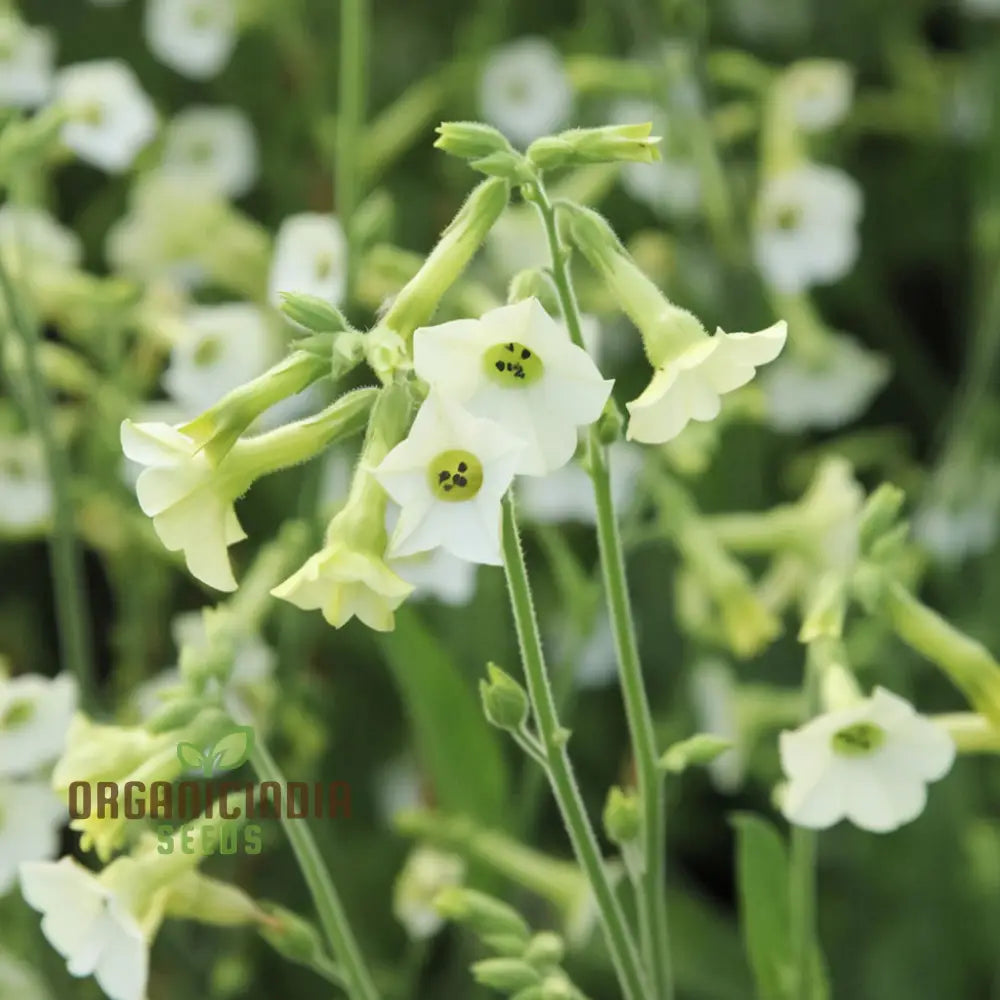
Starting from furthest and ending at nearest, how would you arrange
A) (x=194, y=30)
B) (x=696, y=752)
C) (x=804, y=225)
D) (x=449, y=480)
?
(x=194, y=30)
(x=804, y=225)
(x=696, y=752)
(x=449, y=480)

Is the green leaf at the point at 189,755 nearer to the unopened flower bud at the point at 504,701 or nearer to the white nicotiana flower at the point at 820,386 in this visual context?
the unopened flower bud at the point at 504,701

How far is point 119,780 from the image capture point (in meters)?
0.71

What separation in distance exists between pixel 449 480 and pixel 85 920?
30cm

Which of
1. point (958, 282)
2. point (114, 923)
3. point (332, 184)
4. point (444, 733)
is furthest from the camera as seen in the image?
point (958, 282)

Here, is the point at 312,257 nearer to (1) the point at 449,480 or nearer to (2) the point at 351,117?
(2) the point at 351,117

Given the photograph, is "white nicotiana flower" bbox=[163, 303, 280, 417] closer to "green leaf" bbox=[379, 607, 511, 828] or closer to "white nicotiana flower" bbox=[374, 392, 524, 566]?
"green leaf" bbox=[379, 607, 511, 828]

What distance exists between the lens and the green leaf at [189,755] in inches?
26.7

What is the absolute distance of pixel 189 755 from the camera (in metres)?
0.68

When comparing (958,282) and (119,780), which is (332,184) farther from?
(119,780)

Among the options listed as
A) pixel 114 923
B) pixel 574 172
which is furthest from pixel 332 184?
pixel 114 923

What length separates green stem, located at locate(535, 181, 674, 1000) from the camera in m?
0.60

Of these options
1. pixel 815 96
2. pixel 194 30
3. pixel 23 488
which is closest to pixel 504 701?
pixel 23 488

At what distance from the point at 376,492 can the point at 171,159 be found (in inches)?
38.1

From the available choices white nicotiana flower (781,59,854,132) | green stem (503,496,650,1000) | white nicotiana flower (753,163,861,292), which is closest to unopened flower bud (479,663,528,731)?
green stem (503,496,650,1000)
